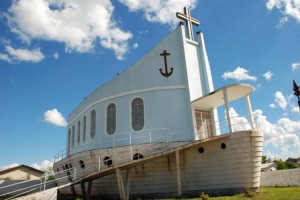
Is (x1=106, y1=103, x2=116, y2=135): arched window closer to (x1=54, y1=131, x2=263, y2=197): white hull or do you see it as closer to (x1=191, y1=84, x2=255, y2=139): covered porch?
(x1=54, y1=131, x2=263, y2=197): white hull

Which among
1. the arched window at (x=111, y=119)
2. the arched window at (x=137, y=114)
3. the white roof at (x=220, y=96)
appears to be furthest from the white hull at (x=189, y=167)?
the white roof at (x=220, y=96)

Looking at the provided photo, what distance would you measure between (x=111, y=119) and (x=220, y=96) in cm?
730

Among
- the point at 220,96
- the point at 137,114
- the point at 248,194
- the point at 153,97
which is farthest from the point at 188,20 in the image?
the point at 248,194

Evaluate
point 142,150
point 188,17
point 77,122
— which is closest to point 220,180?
point 142,150

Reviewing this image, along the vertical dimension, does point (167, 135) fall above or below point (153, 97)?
below

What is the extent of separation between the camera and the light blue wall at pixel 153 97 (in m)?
16.2

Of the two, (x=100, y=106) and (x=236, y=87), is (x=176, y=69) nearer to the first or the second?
(x=236, y=87)

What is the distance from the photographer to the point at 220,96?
49.6 feet

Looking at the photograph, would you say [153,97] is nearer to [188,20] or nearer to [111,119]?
[111,119]

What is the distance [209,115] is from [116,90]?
20.6ft

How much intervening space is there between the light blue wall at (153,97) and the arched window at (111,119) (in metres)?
0.28

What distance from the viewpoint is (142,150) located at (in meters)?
15.4

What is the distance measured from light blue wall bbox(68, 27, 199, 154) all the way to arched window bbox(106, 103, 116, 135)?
0.28 metres

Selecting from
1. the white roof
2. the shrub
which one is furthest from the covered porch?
the shrub
